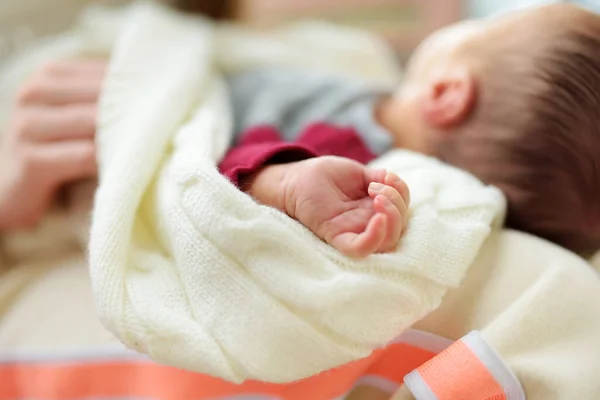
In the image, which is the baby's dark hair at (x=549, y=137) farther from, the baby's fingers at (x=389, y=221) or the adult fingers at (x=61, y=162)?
the adult fingers at (x=61, y=162)

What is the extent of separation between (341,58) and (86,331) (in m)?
0.65

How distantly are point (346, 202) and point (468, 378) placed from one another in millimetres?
172

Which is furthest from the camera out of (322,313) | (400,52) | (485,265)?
(400,52)

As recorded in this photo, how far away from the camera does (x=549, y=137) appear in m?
0.67

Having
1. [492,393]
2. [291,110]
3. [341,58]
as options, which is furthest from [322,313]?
[341,58]

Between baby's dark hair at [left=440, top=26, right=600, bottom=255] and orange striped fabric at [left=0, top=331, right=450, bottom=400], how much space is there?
0.20 meters

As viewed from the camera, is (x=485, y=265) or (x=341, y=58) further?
(x=341, y=58)

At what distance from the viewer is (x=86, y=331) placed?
0.71m

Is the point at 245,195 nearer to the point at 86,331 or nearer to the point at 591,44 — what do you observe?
the point at 86,331

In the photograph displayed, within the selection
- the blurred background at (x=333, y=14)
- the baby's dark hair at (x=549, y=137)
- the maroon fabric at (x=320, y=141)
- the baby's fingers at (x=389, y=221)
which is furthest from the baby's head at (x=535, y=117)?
the blurred background at (x=333, y=14)

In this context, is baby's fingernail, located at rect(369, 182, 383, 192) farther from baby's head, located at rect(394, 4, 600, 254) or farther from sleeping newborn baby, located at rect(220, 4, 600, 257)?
baby's head, located at rect(394, 4, 600, 254)

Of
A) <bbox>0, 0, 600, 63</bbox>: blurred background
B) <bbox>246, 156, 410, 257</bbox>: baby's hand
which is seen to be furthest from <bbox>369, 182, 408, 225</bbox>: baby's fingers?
<bbox>0, 0, 600, 63</bbox>: blurred background

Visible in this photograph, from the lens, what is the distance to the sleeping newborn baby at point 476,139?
1.85 ft

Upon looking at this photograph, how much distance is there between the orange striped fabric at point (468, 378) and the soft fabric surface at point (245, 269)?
4cm
